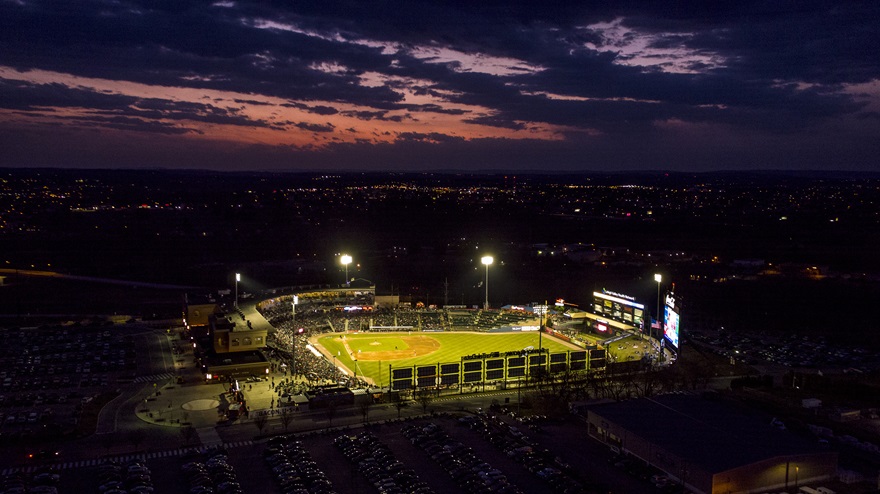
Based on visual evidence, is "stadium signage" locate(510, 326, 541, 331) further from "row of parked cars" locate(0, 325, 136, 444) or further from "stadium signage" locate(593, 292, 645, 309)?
"row of parked cars" locate(0, 325, 136, 444)

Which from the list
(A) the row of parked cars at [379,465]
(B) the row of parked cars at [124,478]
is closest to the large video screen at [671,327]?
(A) the row of parked cars at [379,465]

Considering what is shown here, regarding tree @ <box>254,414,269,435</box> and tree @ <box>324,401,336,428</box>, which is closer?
tree @ <box>254,414,269,435</box>

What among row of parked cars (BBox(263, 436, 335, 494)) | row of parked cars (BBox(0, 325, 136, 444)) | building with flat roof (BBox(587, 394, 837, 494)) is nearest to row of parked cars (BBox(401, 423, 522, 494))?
row of parked cars (BBox(263, 436, 335, 494))

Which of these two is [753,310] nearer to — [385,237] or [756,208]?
[385,237]

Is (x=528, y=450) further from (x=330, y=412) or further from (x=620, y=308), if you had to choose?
(x=620, y=308)

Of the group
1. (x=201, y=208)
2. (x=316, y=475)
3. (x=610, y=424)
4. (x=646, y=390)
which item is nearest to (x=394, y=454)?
(x=316, y=475)

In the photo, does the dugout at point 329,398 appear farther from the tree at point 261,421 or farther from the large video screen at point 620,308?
the large video screen at point 620,308

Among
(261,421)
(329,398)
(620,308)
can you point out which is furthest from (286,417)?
(620,308)

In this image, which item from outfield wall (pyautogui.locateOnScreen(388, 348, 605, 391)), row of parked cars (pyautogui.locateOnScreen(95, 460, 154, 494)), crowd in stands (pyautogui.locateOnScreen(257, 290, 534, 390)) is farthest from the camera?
crowd in stands (pyautogui.locateOnScreen(257, 290, 534, 390))
